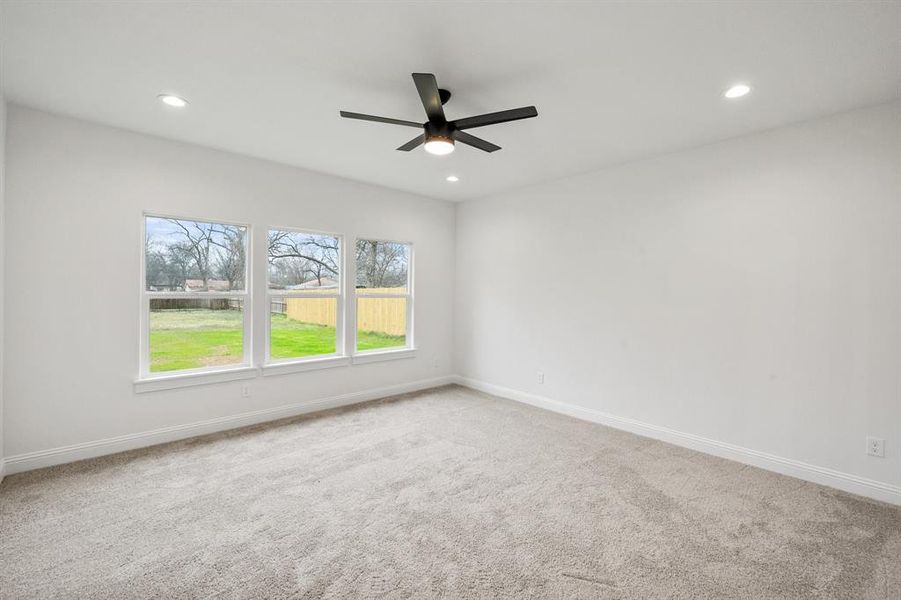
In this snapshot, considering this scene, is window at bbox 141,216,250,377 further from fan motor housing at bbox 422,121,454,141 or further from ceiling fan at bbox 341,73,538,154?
fan motor housing at bbox 422,121,454,141

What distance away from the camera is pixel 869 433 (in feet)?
8.80

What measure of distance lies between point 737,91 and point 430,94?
196 cm

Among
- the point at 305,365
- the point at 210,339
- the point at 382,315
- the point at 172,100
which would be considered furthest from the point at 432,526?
the point at 172,100

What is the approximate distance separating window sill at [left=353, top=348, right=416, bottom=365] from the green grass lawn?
41 cm

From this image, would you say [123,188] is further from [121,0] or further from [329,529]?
[329,529]

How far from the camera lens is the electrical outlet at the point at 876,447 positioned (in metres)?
2.63

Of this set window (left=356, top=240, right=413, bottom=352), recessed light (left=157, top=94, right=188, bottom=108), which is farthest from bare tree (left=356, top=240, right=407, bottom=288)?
recessed light (left=157, top=94, right=188, bottom=108)

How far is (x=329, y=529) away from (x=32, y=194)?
3184mm

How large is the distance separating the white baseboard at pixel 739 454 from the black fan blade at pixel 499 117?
3033 millimetres

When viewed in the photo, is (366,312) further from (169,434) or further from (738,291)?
(738,291)

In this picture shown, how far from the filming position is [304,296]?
4395mm

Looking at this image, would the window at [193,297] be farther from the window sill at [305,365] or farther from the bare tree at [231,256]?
the window sill at [305,365]

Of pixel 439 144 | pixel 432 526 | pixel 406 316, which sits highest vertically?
pixel 439 144

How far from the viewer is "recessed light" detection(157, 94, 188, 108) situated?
8.77ft
